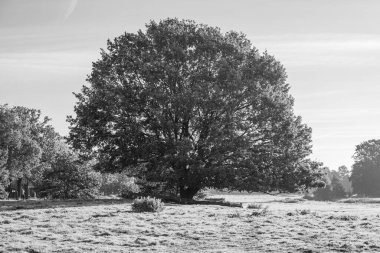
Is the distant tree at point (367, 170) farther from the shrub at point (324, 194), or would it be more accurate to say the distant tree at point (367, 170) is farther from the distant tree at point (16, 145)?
the distant tree at point (16, 145)

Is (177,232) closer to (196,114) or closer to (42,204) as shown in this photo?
(42,204)

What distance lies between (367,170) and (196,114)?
10889 cm

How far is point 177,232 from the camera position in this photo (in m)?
19.5

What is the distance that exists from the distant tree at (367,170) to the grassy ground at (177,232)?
Answer: 113 metres

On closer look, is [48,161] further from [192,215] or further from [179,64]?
[192,215]

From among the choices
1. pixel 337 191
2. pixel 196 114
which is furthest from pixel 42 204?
pixel 337 191

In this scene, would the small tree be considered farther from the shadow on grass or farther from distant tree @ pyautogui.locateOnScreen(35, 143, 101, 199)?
the shadow on grass

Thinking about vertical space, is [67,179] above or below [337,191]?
above

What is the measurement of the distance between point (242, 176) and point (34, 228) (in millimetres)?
20360

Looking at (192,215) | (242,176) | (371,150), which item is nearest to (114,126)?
(242,176)

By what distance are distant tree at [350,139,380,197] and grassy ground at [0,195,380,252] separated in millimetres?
113157

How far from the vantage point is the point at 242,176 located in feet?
120

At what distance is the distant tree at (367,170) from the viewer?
130 metres

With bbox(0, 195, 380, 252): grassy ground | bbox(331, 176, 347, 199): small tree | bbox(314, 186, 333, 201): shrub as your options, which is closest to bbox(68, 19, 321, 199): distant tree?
bbox(0, 195, 380, 252): grassy ground
